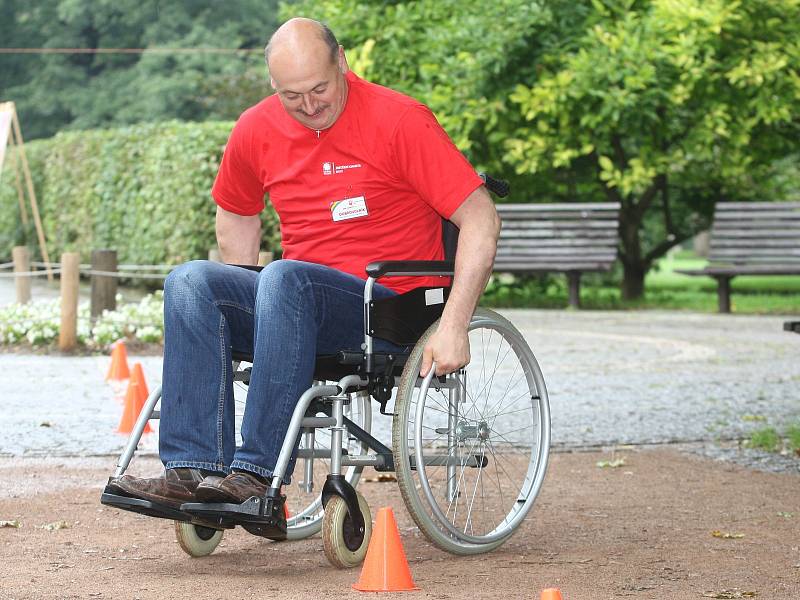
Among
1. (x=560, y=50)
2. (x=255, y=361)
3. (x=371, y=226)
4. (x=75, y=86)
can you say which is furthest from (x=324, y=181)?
(x=75, y=86)

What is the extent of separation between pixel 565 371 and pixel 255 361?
19.2ft

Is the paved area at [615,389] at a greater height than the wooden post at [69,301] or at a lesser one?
lesser

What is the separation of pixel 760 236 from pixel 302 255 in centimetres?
1227

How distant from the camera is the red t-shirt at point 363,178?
412cm

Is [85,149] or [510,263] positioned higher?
[85,149]

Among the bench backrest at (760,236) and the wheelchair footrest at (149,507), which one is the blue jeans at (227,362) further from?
the bench backrest at (760,236)

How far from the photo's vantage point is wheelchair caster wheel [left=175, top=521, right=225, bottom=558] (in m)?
4.07

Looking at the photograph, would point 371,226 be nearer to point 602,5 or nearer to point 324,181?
point 324,181

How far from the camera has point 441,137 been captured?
415 centimetres

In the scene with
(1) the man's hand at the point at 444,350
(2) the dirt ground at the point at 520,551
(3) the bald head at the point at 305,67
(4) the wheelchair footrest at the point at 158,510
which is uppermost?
(3) the bald head at the point at 305,67

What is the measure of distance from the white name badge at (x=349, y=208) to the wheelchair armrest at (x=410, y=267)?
0.81 feet

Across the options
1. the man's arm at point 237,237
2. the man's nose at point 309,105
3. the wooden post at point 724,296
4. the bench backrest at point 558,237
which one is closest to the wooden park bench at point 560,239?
the bench backrest at point 558,237

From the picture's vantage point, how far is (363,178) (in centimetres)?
417

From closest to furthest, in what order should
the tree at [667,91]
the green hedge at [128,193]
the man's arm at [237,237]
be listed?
the man's arm at [237,237], the tree at [667,91], the green hedge at [128,193]
